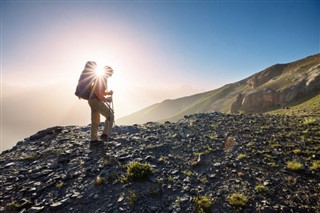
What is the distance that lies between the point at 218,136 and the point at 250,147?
2.57m

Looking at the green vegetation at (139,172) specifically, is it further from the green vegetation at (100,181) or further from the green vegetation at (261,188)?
the green vegetation at (261,188)

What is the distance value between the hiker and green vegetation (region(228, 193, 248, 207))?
8.27 meters

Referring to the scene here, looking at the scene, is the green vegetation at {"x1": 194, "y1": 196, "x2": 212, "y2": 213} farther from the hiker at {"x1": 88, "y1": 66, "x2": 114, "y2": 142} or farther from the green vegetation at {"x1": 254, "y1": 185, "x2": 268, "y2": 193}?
the hiker at {"x1": 88, "y1": 66, "x2": 114, "y2": 142}

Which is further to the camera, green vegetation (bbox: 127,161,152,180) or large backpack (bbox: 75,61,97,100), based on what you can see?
large backpack (bbox: 75,61,97,100)

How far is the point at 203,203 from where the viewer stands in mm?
6297

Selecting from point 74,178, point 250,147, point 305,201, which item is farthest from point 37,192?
point 250,147

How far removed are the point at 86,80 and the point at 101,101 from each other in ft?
4.87

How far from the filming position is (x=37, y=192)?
7.44 m

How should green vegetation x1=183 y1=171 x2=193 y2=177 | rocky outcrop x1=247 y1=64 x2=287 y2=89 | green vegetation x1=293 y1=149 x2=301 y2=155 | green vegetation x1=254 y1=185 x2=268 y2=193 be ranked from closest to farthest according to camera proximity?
green vegetation x1=254 y1=185 x2=268 y2=193 → green vegetation x1=183 y1=171 x2=193 y2=177 → green vegetation x1=293 y1=149 x2=301 y2=155 → rocky outcrop x1=247 y1=64 x2=287 y2=89

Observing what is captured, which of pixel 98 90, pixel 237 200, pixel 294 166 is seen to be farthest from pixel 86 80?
pixel 294 166

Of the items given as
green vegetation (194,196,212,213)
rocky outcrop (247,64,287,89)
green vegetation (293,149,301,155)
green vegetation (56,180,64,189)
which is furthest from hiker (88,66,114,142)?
rocky outcrop (247,64,287,89)

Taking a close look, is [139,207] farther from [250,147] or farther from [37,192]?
[250,147]

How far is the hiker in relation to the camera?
37.7ft

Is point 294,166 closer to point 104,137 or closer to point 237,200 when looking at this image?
point 237,200
